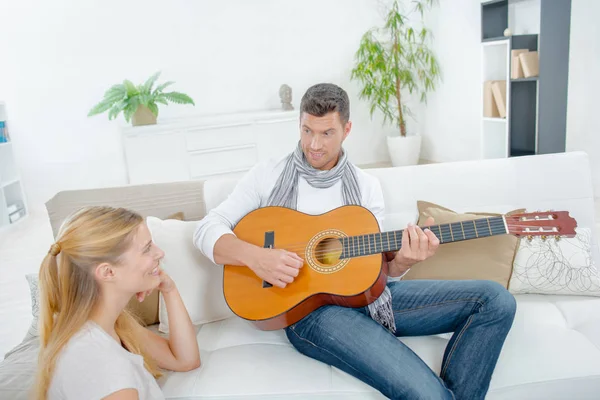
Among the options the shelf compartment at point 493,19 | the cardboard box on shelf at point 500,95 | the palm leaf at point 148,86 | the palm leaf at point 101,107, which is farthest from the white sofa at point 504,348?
the palm leaf at point 101,107

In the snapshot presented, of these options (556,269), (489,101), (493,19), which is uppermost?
(493,19)

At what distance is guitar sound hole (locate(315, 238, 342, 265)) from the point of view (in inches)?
60.8

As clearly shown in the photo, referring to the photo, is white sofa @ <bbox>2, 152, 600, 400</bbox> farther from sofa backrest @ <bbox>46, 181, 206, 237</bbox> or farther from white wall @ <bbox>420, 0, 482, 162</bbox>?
white wall @ <bbox>420, 0, 482, 162</bbox>

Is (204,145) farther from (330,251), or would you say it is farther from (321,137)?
(330,251)

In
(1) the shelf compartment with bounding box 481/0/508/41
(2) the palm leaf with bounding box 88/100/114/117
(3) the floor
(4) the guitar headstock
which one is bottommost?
(3) the floor

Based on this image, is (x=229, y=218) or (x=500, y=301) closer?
(x=500, y=301)

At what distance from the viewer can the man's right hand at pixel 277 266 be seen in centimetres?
148

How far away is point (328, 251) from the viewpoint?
1.57 m

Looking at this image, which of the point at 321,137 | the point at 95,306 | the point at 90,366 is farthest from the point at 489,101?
the point at 90,366

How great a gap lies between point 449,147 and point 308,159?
405 centimetres

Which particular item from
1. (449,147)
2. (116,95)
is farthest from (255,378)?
(449,147)

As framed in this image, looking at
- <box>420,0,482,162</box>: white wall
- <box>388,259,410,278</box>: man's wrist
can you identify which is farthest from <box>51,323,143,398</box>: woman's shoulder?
<box>420,0,482,162</box>: white wall

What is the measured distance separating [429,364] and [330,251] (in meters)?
0.42

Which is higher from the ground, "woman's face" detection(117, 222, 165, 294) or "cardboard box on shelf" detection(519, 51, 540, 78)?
"cardboard box on shelf" detection(519, 51, 540, 78)
